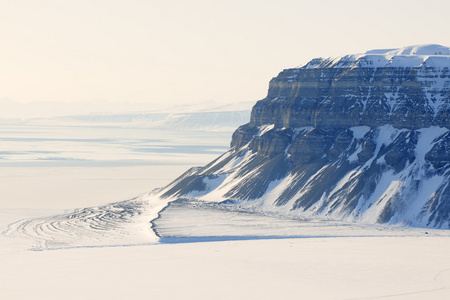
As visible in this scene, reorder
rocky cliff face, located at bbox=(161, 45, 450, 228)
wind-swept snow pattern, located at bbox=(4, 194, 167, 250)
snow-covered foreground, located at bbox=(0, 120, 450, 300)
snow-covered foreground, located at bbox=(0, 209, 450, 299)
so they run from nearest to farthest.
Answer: snow-covered foreground, located at bbox=(0, 209, 450, 299) → snow-covered foreground, located at bbox=(0, 120, 450, 300) → wind-swept snow pattern, located at bbox=(4, 194, 167, 250) → rocky cliff face, located at bbox=(161, 45, 450, 228)

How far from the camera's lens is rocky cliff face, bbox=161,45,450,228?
119000mm

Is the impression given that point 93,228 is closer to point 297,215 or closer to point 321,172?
point 297,215

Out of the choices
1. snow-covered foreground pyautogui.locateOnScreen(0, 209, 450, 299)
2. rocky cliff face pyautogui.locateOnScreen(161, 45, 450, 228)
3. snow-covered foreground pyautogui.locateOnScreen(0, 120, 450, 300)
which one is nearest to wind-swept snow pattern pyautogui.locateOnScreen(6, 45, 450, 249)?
rocky cliff face pyautogui.locateOnScreen(161, 45, 450, 228)

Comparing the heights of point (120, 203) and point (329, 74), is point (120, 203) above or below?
below

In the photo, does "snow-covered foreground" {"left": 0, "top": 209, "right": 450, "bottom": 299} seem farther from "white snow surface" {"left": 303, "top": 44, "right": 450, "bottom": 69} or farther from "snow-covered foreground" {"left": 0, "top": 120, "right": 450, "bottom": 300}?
"white snow surface" {"left": 303, "top": 44, "right": 450, "bottom": 69}

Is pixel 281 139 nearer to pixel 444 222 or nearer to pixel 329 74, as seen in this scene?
pixel 329 74

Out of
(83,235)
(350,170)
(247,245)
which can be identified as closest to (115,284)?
(247,245)

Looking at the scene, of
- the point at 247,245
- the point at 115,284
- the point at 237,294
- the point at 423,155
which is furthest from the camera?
the point at 423,155

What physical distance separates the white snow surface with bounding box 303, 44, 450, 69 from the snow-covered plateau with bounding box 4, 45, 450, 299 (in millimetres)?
328

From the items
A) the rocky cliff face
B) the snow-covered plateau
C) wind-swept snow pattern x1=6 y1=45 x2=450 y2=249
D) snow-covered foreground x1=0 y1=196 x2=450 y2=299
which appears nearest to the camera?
snow-covered foreground x1=0 y1=196 x2=450 y2=299

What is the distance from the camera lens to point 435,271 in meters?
78.8

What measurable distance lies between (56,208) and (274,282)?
69.7m

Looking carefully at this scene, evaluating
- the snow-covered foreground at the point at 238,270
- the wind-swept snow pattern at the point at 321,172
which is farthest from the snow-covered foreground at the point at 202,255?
the wind-swept snow pattern at the point at 321,172

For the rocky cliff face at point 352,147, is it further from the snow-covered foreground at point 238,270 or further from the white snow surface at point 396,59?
the snow-covered foreground at point 238,270
